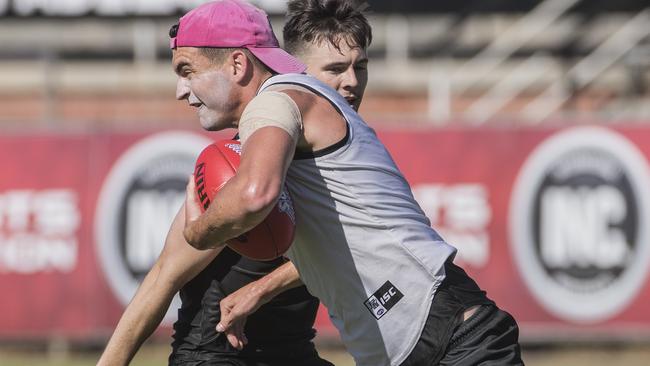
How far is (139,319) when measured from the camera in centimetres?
411

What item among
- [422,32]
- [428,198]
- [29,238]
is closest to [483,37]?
[422,32]

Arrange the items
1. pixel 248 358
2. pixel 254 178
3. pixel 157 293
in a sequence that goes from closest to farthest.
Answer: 1. pixel 254 178
2. pixel 157 293
3. pixel 248 358

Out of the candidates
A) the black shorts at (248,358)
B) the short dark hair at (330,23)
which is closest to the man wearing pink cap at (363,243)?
the black shorts at (248,358)

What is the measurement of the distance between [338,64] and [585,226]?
5487 millimetres

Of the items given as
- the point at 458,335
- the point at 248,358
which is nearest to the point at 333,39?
the point at 248,358

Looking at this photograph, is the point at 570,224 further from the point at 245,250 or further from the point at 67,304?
the point at 245,250

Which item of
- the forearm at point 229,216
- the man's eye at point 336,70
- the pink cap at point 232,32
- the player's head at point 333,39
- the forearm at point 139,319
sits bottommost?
the forearm at point 139,319

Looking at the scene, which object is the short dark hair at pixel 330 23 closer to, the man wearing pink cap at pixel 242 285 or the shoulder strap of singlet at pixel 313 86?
the man wearing pink cap at pixel 242 285

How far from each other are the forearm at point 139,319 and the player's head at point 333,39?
964 mm

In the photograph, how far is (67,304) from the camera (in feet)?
32.4

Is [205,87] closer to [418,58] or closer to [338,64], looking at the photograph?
[338,64]

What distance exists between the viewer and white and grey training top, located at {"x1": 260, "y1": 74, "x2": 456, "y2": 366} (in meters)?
3.38

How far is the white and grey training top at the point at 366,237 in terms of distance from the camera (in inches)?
133

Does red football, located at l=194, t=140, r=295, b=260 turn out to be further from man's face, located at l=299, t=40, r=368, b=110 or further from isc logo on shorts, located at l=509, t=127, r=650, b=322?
isc logo on shorts, located at l=509, t=127, r=650, b=322
